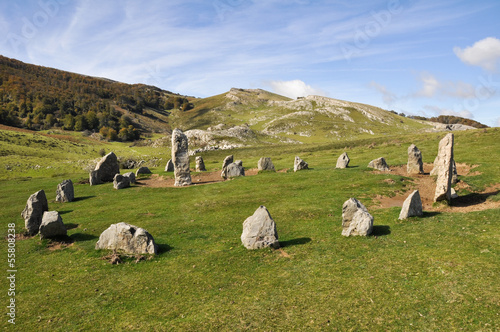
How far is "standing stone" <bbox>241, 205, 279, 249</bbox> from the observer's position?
57.2 feet

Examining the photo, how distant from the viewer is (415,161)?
36.3 metres

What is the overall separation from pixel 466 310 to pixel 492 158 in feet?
119

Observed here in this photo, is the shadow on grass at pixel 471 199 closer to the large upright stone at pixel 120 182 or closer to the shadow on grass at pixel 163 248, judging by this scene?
the shadow on grass at pixel 163 248

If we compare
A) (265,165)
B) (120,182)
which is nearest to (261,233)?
(265,165)

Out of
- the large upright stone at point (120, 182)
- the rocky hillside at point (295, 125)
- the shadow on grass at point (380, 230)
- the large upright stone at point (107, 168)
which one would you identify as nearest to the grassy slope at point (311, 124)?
the rocky hillside at point (295, 125)

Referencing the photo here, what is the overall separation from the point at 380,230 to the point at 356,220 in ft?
6.60

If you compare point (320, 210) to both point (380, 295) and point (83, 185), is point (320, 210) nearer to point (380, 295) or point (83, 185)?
point (380, 295)

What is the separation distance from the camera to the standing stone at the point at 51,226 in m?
19.8

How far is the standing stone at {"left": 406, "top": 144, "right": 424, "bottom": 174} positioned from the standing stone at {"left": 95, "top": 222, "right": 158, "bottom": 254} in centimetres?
3327

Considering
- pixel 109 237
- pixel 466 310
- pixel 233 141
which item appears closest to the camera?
pixel 466 310

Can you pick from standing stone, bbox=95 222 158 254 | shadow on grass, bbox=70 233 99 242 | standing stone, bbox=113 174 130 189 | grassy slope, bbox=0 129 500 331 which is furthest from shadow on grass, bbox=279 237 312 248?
standing stone, bbox=113 174 130 189

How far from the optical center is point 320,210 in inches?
961

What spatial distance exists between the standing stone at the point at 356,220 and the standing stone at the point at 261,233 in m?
4.85

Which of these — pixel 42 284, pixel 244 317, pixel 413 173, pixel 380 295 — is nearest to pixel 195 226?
pixel 42 284
